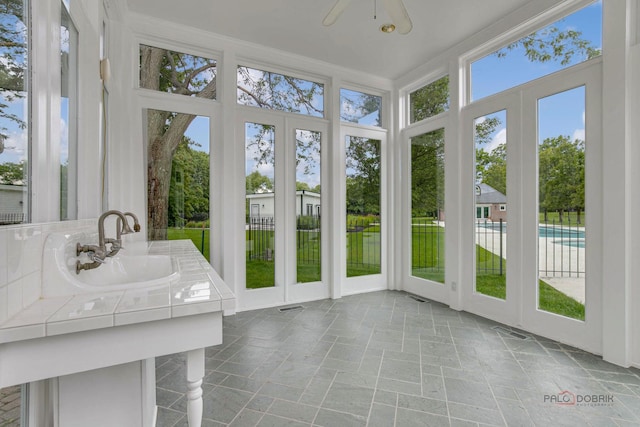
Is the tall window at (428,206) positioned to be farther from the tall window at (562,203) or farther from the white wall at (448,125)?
the tall window at (562,203)

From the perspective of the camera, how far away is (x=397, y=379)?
2.08 metres

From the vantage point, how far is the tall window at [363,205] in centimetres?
421

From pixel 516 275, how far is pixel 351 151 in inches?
97.2

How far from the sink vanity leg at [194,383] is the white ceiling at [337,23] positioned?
2.97m

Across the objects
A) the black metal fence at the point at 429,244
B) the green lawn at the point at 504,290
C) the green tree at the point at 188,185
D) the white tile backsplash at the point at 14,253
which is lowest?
the green lawn at the point at 504,290

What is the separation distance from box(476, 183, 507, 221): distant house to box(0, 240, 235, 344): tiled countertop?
2.99 metres

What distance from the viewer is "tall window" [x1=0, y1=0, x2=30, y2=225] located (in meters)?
0.94

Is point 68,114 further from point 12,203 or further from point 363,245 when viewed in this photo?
point 363,245

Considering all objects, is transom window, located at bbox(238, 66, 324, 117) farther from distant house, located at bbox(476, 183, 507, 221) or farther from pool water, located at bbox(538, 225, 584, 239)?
pool water, located at bbox(538, 225, 584, 239)

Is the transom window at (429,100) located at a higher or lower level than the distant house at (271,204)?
higher

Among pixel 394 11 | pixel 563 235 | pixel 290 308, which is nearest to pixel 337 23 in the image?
pixel 394 11

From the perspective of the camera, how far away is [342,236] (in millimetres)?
4094

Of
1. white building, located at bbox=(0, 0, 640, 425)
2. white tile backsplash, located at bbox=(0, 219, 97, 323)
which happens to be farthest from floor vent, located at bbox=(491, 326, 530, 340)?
white tile backsplash, located at bbox=(0, 219, 97, 323)

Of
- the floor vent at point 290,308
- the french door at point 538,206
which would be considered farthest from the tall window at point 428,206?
the floor vent at point 290,308
